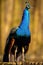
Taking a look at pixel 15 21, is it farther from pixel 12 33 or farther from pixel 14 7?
pixel 12 33

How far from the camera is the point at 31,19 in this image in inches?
129

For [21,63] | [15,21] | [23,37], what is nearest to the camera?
[21,63]

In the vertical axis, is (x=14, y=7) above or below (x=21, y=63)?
above

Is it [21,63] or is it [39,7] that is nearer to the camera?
[21,63]

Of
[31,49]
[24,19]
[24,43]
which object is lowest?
[31,49]

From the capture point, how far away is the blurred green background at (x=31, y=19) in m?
3.25

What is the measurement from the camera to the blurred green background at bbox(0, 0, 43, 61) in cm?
325

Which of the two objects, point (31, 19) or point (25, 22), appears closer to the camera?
point (25, 22)

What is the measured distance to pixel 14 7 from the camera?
3.29 m

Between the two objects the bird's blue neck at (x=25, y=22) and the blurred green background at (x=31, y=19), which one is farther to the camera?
the blurred green background at (x=31, y=19)

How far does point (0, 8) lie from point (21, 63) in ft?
6.26

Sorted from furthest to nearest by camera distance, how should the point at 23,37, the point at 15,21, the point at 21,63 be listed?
the point at 15,21 < the point at 23,37 < the point at 21,63

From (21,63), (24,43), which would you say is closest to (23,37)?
(24,43)

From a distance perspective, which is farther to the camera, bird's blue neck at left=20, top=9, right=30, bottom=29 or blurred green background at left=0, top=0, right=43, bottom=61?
blurred green background at left=0, top=0, right=43, bottom=61
